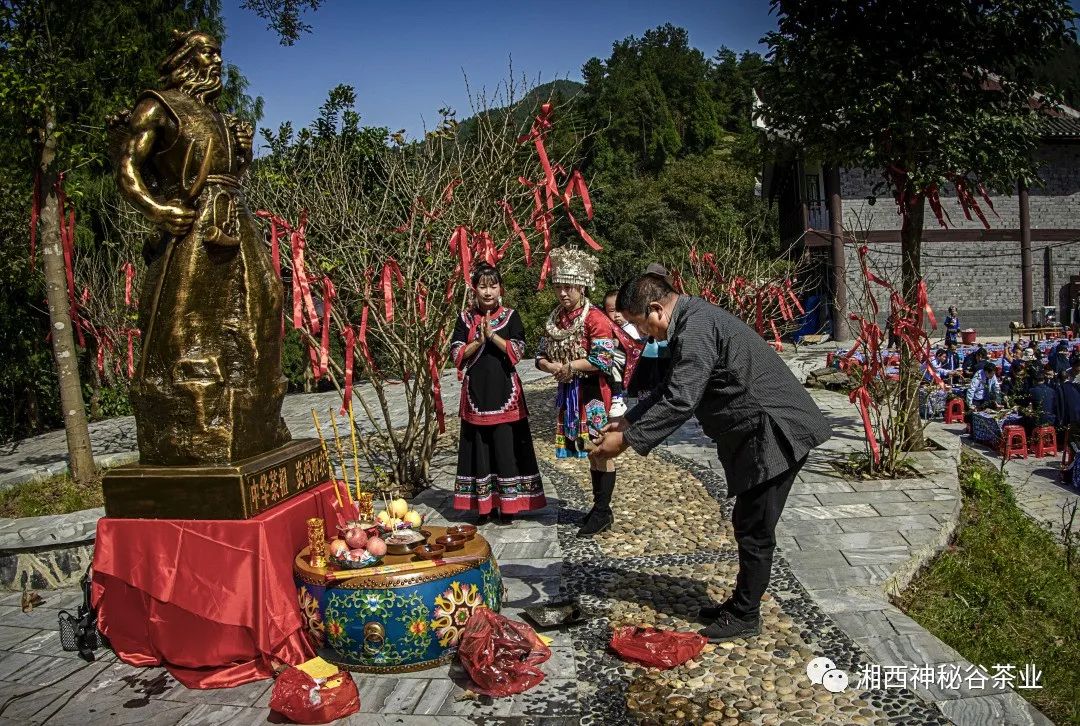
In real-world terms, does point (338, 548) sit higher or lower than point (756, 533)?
higher

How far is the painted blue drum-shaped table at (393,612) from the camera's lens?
3.35m

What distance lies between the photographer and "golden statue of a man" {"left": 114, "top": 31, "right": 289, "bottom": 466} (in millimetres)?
3744

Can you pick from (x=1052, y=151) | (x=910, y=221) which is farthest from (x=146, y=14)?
(x=1052, y=151)

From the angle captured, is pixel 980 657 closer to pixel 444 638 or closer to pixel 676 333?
pixel 676 333

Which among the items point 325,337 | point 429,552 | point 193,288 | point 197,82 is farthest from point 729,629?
point 197,82

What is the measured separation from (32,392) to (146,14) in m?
7.18

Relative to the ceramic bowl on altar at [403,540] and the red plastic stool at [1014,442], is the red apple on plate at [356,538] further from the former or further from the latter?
the red plastic stool at [1014,442]

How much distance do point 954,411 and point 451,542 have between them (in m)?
9.83

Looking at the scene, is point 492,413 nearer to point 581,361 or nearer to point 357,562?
point 581,361

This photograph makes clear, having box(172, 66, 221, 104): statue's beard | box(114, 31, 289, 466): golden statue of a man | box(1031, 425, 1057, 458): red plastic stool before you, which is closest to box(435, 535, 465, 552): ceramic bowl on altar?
box(114, 31, 289, 466): golden statue of a man

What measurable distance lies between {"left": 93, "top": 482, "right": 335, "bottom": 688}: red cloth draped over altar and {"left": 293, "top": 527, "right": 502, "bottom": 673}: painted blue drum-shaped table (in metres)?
0.15

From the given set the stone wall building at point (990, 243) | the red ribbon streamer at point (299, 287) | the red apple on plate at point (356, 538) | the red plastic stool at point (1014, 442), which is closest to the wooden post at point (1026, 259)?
the stone wall building at point (990, 243)

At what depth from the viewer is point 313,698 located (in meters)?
3.06

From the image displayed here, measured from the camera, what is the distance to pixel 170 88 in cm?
401
